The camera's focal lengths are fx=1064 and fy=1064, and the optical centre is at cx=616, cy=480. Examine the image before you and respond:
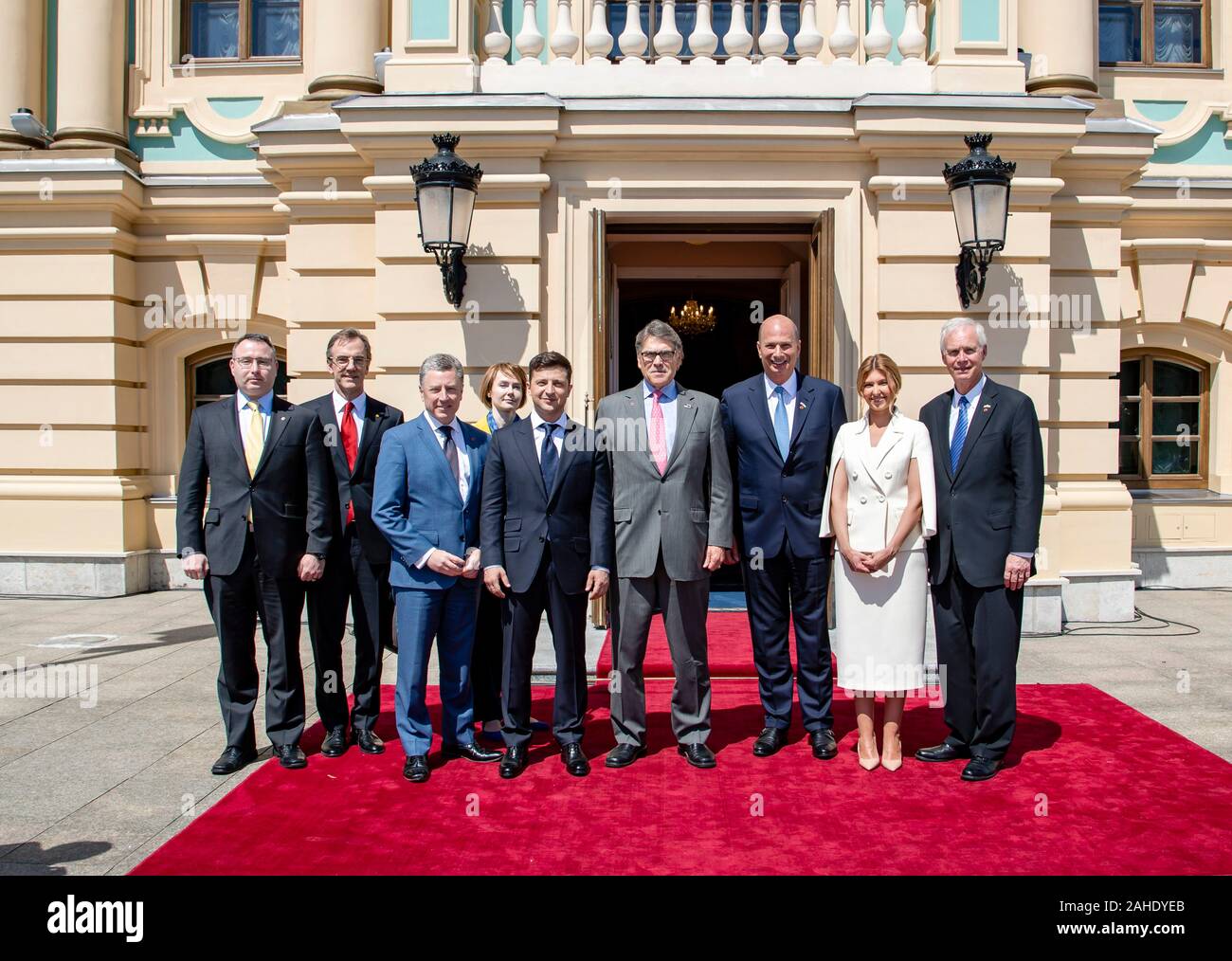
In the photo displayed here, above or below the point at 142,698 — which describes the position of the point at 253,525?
above

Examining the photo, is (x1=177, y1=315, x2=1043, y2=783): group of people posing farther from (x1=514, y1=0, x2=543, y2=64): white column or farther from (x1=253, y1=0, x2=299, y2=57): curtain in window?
(x1=253, y1=0, x2=299, y2=57): curtain in window

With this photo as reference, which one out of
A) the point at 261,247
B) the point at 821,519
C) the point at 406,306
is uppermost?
the point at 261,247

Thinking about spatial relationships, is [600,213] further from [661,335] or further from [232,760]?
[232,760]

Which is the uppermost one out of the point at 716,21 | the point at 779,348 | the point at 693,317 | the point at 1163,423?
the point at 716,21

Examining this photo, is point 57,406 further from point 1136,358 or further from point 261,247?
point 1136,358

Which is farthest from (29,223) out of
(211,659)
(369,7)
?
(211,659)

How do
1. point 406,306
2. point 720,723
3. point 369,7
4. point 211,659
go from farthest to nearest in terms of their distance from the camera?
1. point 369,7
2. point 406,306
3. point 211,659
4. point 720,723

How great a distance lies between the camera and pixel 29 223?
9844 mm

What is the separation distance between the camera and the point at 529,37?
25.7 feet

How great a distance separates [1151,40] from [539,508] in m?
8.62

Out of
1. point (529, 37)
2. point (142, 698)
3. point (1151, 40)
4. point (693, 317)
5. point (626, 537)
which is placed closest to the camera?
point (626, 537)

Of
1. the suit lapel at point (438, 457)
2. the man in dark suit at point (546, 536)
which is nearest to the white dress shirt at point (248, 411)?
the suit lapel at point (438, 457)

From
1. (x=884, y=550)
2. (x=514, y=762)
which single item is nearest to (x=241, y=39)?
(x=514, y=762)
